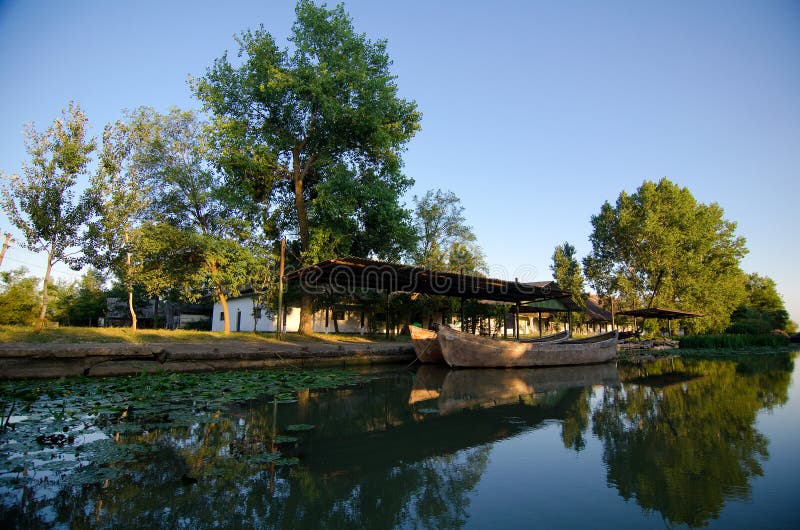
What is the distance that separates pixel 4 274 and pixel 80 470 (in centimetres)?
5204

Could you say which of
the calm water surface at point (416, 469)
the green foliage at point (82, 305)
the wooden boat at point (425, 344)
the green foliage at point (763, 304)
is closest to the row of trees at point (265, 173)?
the wooden boat at point (425, 344)

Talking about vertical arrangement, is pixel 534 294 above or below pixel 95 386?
above

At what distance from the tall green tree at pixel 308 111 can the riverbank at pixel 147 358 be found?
516cm

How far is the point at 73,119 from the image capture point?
1514cm

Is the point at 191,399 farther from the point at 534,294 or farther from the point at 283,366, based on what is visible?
the point at 534,294

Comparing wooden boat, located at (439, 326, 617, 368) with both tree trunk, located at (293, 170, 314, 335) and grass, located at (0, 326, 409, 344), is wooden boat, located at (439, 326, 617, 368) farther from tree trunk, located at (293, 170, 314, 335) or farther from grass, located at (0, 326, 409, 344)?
tree trunk, located at (293, 170, 314, 335)

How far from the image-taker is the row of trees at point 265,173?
18.1 meters

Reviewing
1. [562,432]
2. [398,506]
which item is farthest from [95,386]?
[562,432]

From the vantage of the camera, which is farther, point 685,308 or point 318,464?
point 685,308

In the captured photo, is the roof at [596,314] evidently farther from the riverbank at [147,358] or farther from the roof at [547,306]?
the riverbank at [147,358]

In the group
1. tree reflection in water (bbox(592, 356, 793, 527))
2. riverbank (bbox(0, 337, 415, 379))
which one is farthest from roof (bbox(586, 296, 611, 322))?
riverbank (bbox(0, 337, 415, 379))

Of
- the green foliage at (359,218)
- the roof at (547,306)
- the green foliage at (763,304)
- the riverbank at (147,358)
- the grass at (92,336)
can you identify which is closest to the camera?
the riverbank at (147,358)

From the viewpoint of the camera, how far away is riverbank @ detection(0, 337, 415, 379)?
368 inches

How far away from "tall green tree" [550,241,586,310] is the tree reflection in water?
26.4m
